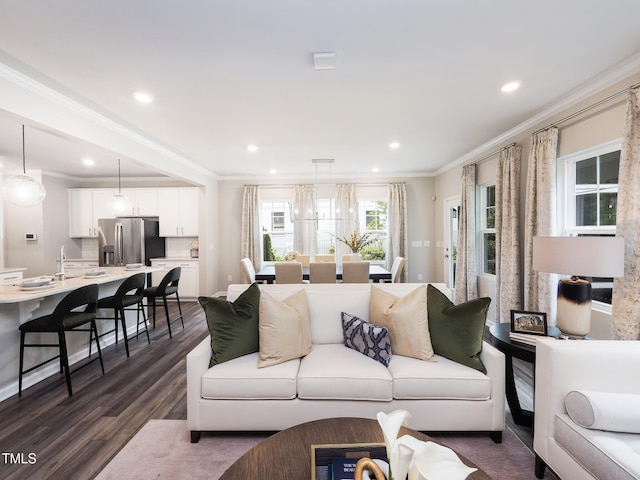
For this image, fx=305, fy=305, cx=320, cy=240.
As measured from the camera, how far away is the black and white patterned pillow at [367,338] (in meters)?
2.07

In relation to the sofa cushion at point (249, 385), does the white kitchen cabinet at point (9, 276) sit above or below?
above

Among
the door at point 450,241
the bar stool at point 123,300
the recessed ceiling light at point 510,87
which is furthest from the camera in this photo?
the door at point 450,241

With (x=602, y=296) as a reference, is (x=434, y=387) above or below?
below

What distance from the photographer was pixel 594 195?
9.36 ft

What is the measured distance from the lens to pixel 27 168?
17.9 ft

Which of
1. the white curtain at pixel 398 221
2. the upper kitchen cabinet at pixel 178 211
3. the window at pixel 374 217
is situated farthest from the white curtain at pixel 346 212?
the upper kitchen cabinet at pixel 178 211

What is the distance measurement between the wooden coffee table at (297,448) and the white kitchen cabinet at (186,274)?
17.1 ft

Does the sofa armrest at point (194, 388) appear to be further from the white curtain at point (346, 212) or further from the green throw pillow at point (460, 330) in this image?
the white curtain at point (346, 212)

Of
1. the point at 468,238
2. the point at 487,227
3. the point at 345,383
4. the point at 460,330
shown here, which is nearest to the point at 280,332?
the point at 345,383

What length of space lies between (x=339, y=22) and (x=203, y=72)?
1.17 m

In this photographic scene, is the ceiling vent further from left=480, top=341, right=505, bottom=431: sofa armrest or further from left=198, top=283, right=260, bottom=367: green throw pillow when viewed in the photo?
left=480, top=341, right=505, bottom=431: sofa armrest

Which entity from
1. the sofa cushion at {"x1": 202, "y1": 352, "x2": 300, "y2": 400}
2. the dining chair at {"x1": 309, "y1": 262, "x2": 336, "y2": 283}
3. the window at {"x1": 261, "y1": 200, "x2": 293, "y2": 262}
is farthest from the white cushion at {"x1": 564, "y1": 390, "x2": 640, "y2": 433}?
the window at {"x1": 261, "y1": 200, "x2": 293, "y2": 262}

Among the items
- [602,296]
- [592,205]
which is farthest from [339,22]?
[602,296]

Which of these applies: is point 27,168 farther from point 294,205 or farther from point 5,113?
point 294,205
